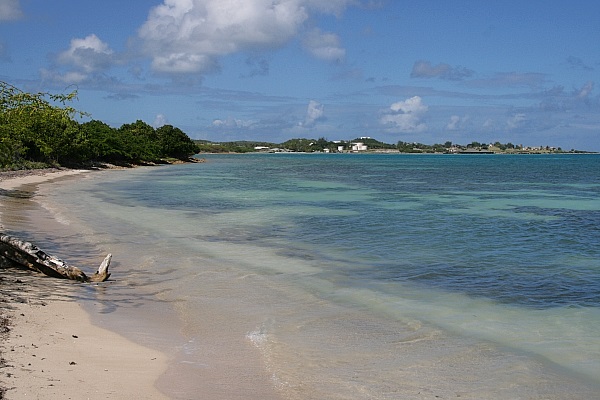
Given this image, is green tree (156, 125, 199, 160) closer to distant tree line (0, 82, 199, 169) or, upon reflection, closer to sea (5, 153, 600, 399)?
distant tree line (0, 82, 199, 169)

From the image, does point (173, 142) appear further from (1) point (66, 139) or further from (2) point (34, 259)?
(2) point (34, 259)

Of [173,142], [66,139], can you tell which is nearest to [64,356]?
[66,139]

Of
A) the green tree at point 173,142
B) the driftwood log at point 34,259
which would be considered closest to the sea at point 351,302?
the driftwood log at point 34,259

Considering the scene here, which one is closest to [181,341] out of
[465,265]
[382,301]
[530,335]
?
[382,301]

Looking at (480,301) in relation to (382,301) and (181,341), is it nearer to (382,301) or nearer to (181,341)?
(382,301)

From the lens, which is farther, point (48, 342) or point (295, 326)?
point (295, 326)

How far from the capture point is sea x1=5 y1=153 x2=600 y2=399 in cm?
652

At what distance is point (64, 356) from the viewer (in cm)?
626

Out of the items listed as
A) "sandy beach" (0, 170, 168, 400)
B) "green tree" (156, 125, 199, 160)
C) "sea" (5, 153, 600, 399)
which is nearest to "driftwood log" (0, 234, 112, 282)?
"sea" (5, 153, 600, 399)

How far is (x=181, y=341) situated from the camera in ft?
24.9

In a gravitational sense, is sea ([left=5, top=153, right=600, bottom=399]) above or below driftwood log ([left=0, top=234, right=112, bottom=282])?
below

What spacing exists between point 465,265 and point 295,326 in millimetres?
6563

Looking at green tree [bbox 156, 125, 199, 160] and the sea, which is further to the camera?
green tree [bbox 156, 125, 199, 160]

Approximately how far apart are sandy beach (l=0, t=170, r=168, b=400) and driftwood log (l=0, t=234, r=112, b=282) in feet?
4.32
